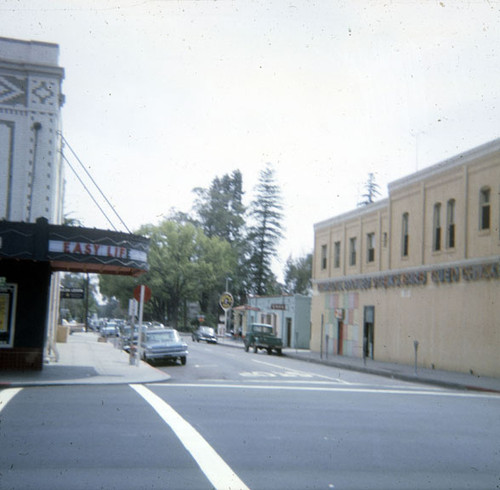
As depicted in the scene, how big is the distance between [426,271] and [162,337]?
39.8 ft

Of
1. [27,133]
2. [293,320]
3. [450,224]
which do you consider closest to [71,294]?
[27,133]

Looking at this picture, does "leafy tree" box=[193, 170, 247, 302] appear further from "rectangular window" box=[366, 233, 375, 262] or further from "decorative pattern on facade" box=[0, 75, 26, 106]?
"decorative pattern on facade" box=[0, 75, 26, 106]

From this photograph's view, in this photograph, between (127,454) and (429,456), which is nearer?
(127,454)

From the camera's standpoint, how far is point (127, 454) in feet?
27.2

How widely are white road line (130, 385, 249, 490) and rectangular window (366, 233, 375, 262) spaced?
25.9m

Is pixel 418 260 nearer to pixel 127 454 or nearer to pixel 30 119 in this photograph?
pixel 30 119

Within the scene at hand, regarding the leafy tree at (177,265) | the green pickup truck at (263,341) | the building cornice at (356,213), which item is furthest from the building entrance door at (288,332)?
the leafy tree at (177,265)

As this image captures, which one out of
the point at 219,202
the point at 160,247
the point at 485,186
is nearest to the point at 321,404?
the point at 485,186

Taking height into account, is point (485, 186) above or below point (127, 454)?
above

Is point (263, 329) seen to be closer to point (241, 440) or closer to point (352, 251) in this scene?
point (352, 251)

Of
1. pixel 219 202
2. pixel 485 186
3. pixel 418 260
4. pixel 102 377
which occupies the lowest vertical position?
pixel 102 377

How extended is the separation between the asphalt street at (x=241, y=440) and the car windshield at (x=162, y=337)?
458 inches

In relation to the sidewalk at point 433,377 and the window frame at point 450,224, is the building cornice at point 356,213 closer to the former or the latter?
the window frame at point 450,224

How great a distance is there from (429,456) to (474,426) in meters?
3.30
